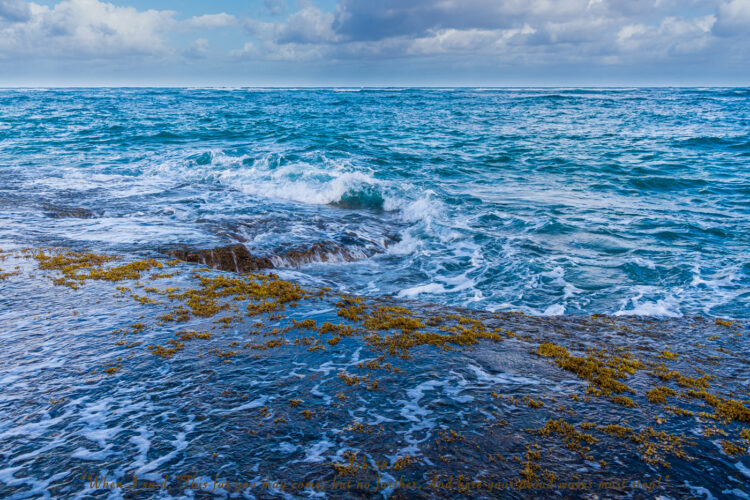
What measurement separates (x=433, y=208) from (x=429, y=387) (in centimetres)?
1067

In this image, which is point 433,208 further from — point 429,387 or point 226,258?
point 429,387

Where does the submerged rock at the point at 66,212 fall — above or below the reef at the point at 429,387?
above

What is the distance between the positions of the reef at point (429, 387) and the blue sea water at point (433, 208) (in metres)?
1.93

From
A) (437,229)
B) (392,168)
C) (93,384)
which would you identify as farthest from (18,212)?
(392,168)

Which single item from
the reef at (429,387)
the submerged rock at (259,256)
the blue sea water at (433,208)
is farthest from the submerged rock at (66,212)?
the reef at (429,387)

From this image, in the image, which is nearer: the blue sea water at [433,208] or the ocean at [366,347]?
the ocean at [366,347]

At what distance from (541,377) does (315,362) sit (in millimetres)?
2588

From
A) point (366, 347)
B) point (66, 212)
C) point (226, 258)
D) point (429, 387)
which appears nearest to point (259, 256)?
point (226, 258)

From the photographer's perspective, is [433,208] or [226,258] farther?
[433,208]

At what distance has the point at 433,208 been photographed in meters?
14.7

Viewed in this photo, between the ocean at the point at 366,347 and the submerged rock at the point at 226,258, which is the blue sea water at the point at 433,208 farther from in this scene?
the submerged rock at the point at 226,258

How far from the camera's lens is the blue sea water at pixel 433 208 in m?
8.91

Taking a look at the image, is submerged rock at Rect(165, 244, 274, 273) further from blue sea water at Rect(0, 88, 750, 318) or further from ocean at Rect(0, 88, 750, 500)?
blue sea water at Rect(0, 88, 750, 318)

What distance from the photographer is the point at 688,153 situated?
23.3 metres
